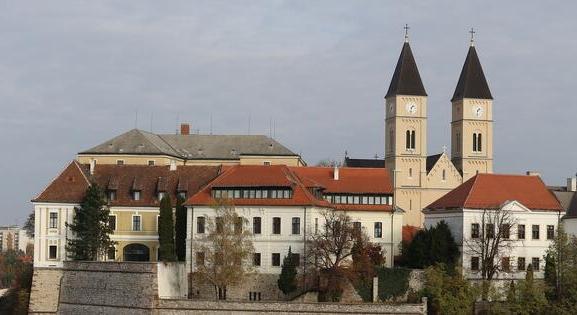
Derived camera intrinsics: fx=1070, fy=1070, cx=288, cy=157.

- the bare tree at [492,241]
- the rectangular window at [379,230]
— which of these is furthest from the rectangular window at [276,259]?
the bare tree at [492,241]

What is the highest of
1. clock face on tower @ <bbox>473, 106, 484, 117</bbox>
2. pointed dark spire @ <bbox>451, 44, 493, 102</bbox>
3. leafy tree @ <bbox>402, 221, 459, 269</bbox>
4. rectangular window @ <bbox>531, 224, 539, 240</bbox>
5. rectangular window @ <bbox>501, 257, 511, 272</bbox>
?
pointed dark spire @ <bbox>451, 44, 493, 102</bbox>

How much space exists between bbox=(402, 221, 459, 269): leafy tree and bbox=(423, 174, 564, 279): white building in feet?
4.28

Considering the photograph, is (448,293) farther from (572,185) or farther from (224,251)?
(572,185)

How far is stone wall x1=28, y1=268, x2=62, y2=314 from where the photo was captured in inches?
2485

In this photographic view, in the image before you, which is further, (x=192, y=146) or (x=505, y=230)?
(x=192, y=146)

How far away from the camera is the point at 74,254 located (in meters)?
63.5

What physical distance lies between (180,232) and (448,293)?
16.3 meters

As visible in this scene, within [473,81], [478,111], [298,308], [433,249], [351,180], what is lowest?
[298,308]

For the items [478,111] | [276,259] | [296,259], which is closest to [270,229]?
[276,259]

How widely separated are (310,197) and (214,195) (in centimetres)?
567

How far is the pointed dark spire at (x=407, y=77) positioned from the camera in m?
92.9

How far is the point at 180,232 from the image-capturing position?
63.2 m

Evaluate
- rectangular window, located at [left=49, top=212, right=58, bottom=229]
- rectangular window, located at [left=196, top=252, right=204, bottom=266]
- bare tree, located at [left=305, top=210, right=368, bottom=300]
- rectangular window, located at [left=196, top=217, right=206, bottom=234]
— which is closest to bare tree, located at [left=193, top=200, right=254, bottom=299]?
rectangular window, located at [left=196, top=252, right=204, bottom=266]

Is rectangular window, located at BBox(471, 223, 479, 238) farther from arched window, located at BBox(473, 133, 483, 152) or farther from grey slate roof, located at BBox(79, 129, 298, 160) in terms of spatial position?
arched window, located at BBox(473, 133, 483, 152)
